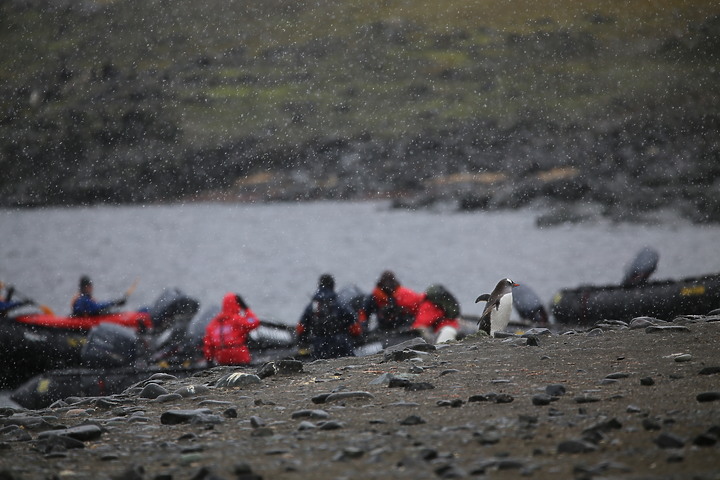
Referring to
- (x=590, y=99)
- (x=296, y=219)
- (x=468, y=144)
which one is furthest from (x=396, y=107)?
(x=296, y=219)

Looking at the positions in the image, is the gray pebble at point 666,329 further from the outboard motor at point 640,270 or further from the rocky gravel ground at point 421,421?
the outboard motor at point 640,270

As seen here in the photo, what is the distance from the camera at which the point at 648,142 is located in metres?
140

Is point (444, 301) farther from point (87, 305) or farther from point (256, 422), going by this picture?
point (256, 422)

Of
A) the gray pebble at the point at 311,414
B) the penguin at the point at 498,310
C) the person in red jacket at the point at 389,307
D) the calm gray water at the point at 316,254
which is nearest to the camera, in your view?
the gray pebble at the point at 311,414

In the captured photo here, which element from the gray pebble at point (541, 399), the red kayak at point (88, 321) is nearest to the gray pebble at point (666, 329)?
the gray pebble at point (541, 399)

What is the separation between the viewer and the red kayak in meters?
14.5

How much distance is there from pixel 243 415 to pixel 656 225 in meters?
76.2

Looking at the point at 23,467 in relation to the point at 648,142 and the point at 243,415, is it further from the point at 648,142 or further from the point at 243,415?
the point at 648,142

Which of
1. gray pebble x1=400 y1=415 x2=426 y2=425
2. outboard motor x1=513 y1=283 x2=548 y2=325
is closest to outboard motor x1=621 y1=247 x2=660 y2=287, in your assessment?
outboard motor x1=513 y1=283 x2=548 y2=325

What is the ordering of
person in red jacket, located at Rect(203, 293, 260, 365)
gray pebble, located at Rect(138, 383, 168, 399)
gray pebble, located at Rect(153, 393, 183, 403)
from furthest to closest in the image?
person in red jacket, located at Rect(203, 293, 260, 365) → gray pebble, located at Rect(138, 383, 168, 399) → gray pebble, located at Rect(153, 393, 183, 403)

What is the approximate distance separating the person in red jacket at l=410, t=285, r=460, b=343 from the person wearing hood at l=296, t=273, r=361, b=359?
1.35 metres

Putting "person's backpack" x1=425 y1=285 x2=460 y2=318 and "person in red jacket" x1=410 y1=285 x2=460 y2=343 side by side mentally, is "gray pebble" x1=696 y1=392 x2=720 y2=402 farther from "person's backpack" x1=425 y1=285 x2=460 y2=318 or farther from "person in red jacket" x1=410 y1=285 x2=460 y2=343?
"person's backpack" x1=425 y1=285 x2=460 y2=318

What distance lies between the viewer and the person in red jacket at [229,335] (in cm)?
1200

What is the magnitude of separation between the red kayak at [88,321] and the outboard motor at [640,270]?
8194mm
